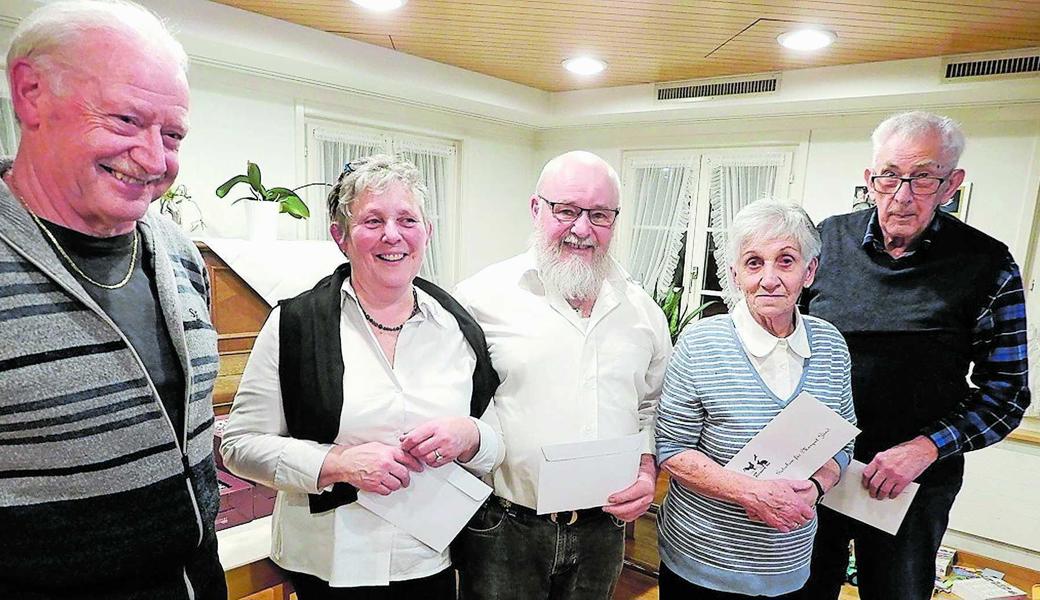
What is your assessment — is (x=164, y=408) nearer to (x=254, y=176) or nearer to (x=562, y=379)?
(x=562, y=379)

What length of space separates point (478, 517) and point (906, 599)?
1.11 metres

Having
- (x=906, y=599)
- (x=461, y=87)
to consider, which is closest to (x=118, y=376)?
(x=906, y=599)

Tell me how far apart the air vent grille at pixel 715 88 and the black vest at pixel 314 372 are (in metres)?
3.15

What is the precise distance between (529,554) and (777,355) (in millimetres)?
694

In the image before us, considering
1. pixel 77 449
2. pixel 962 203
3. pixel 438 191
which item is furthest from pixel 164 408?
pixel 962 203

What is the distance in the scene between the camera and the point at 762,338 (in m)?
1.28

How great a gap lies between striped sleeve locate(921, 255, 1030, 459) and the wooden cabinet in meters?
2.47

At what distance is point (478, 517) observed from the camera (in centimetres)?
137

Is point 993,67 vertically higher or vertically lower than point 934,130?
higher

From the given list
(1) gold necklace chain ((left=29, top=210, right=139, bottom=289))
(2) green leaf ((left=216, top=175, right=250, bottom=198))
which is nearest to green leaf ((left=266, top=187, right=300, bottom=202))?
(2) green leaf ((left=216, top=175, right=250, bottom=198))

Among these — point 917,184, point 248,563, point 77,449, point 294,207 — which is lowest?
point 248,563

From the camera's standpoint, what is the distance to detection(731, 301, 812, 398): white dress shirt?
4.17ft

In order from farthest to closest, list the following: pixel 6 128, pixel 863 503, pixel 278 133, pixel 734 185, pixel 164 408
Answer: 1. pixel 734 185
2. pixel 278 133
3. pixel 6 128
4. pixel 863 503
5. pixel 164 408

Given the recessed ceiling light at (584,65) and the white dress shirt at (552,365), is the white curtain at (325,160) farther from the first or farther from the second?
the white dress shirt at (552,365)
